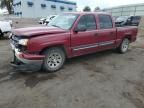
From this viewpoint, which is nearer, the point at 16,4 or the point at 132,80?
the point at 132,80

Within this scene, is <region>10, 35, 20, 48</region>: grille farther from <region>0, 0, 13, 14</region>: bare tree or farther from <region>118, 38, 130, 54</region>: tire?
<region>0, 0, 13, 14</region>: bare tree

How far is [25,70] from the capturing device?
5.27 meters

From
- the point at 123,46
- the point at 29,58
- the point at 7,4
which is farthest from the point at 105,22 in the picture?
the point at 7,4

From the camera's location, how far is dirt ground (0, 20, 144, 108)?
3889mm

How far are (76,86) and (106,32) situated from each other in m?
3.13

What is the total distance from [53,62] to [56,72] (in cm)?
32

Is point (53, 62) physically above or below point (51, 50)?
below

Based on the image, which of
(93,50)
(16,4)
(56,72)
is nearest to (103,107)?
(56,72)

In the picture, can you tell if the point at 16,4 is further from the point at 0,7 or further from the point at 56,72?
the point at 56,72

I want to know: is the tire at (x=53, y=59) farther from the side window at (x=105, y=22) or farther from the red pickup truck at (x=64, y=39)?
the side window at (x=105, y=22)

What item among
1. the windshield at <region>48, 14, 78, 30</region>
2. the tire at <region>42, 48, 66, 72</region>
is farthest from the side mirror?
the tire at <region>42, 48, 66, 72</region>

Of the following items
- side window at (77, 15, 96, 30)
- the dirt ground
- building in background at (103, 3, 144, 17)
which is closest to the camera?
the dirt ground

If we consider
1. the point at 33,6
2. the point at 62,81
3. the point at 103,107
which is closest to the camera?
the point at 103,107

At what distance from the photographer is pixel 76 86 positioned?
15.4ft
